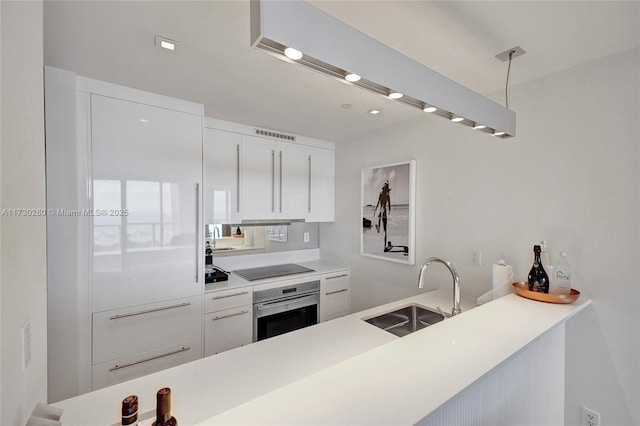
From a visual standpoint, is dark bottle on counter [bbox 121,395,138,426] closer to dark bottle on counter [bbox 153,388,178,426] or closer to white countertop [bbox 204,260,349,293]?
dark bottle on counter [bbox 153,388,178,426]

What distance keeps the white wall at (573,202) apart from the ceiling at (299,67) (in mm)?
188

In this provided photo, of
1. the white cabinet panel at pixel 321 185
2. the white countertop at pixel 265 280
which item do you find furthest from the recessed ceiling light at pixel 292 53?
the white cabinet panel at pixel 321 185

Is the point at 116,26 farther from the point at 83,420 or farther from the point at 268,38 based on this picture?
the point at 83,420

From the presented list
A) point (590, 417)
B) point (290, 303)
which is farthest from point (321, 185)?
point (590, 417)

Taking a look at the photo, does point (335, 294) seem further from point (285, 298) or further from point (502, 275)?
point (502, 275)

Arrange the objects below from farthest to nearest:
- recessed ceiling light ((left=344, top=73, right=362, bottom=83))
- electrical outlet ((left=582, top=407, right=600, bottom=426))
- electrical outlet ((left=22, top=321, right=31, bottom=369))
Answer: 1. electrical outlet ((left=582, top=407, right=600, bottom=426))
2. recessed ceiling light ((left=344, top=73, right=362, bottom=83))
3. electrical outlet ((left=22, top=321, right=31, bottom=369))

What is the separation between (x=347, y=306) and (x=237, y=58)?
265cm

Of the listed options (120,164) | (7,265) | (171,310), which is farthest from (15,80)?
(171,310)

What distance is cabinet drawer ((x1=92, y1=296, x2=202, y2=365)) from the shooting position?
1.81 meters

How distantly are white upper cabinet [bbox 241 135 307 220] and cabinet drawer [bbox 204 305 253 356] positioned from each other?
0.91 m

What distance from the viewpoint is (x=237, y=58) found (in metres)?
1.52

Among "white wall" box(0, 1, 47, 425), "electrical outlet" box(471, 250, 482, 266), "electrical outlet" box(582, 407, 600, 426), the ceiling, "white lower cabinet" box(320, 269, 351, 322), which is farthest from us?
"white lower cabinet" box(320, 269, 351, 322)

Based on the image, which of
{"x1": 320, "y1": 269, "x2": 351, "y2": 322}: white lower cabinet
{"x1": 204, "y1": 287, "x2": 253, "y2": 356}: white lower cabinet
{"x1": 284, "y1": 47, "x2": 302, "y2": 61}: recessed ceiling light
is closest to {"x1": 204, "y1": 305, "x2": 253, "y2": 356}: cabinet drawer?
{"x1": 204, "y1": 287, "x2": 253, "y2": 356}: white lower cabinet

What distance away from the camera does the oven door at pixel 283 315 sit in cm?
250
